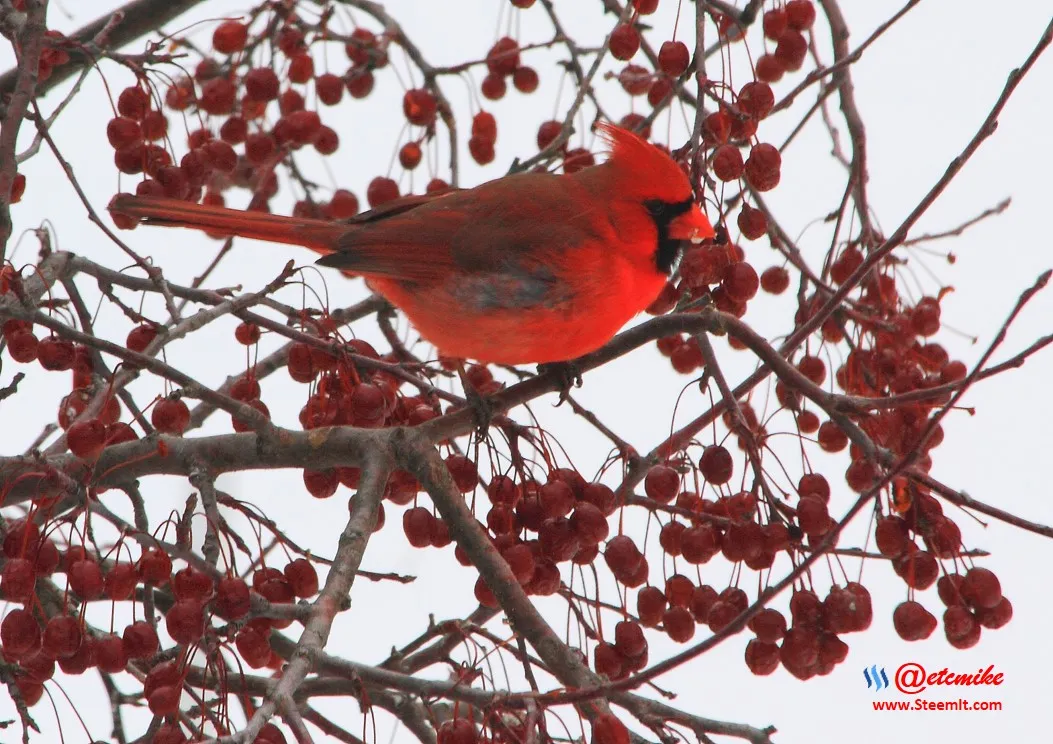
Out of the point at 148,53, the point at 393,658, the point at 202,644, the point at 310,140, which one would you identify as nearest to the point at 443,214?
the point at 310,140

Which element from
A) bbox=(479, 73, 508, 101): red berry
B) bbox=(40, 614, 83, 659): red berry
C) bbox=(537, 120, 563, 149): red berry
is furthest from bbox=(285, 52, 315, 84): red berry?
bbox=(40, 614, 83, 659): red berry

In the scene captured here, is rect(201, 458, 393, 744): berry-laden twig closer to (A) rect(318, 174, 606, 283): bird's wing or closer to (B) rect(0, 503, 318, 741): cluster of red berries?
(B) rect(0, 503, 318, 741): cluster of red berries

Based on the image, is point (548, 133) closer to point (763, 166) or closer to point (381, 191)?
point (381, 191)

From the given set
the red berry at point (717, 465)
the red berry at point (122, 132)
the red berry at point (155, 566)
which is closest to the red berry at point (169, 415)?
the red berry at point (155, 566)

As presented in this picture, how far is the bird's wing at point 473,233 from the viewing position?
2213 mm

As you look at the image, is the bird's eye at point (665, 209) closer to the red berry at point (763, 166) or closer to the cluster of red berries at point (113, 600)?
the red berry at point (763, 166)

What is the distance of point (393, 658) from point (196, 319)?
1.98 feet

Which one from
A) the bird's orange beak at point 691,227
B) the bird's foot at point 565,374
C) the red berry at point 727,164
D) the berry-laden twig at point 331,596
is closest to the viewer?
the berry-laden twig at point 331,596

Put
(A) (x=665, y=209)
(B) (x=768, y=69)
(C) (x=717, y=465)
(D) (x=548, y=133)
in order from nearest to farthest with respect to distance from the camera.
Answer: (C) (x=717, y=465) → (A) (x=665, y=209) → (B) (x=768, y=69) → (D) (x=548, y=133)

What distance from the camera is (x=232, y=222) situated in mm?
2207

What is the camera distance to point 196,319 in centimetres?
177

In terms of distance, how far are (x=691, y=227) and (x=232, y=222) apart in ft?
2.87

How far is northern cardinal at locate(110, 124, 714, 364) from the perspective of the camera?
2104 millimetres

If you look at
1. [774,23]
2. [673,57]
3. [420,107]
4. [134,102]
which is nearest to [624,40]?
[673,57]
